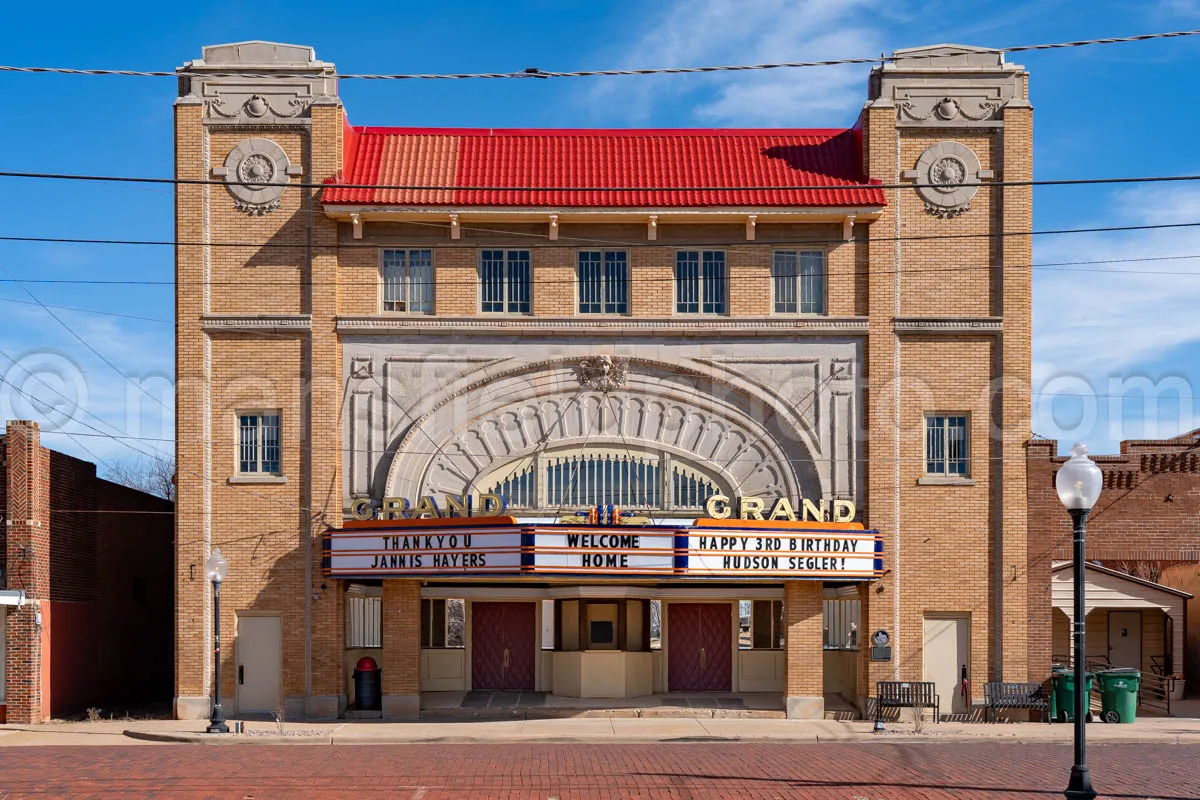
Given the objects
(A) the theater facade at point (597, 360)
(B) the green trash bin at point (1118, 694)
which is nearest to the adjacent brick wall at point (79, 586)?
(A) the theater facade at point (597, 360)

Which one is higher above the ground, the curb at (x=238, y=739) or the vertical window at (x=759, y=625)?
the vertical window at (x=759, y=625)

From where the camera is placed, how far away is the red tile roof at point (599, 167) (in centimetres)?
2767

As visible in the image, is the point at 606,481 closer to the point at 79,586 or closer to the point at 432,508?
the point at 432,508

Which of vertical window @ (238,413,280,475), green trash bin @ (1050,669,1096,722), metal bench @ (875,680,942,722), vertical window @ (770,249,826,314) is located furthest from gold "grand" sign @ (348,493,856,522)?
green trash bin @ (1050,669,1096,722)

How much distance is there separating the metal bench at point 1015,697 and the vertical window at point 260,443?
15760 mm

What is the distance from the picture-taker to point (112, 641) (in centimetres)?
3228

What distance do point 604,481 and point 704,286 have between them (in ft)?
15.6

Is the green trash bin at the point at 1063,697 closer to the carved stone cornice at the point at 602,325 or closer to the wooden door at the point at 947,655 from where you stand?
the wooden door at the point at 947,655

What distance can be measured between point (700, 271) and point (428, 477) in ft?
24.1

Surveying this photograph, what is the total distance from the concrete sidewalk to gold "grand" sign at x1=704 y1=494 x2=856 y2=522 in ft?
13.6

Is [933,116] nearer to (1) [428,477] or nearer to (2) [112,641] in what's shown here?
(1) [428,477]

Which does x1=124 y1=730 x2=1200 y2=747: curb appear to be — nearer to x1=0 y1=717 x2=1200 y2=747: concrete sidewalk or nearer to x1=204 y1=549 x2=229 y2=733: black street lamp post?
x1=0 y1=717 x2=1200 y2=747: concrete sidewalk

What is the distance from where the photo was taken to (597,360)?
27.9 meters

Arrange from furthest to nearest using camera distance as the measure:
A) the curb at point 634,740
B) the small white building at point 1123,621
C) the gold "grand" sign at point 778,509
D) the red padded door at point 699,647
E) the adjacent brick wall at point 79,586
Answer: the small white building at point 1123,621 < the red padded door at point 699,647 < the adjacent brick wall at point 79,586 < the gold "grand" sign at point 778,509 < the curb at point 634,740
